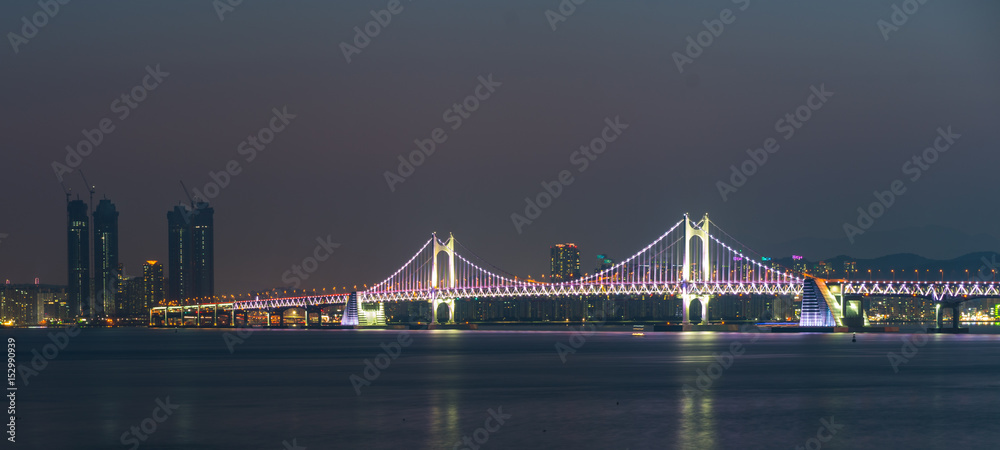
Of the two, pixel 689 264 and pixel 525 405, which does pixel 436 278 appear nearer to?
pixel 689 264

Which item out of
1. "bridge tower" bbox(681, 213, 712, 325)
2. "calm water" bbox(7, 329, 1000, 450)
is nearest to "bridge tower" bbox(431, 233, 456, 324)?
"bridge tower" bbox(681, 213, 712, 325)

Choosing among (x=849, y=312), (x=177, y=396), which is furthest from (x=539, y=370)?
(x=849, y=312)

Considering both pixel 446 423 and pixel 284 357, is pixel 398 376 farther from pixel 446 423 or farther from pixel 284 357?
pixel 284 357

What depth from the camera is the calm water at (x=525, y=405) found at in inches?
1202

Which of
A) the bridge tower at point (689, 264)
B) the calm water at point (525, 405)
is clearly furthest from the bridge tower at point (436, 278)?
the calm water at point (525, 405)

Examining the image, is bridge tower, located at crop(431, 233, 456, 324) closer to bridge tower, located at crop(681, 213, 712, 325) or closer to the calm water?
bridge tower, located at crop(681, 213, 712, 325)

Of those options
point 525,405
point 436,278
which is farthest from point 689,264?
point 525,405

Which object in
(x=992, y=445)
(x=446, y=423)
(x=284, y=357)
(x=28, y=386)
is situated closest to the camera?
(x=992, y=445)

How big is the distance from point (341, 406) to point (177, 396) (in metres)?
8.14

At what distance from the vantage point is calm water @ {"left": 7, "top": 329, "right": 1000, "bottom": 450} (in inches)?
1202

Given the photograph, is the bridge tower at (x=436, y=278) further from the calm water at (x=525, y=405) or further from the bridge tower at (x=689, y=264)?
the calm water at (x=525, y=405)

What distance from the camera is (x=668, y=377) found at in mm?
54094

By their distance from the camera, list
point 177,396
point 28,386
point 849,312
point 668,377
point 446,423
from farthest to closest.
A: 1. point 849,312
2. point 668,377
3. point 28,386
4. point 177,396
5. point 446,423

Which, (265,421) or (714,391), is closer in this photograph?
(265,421)
